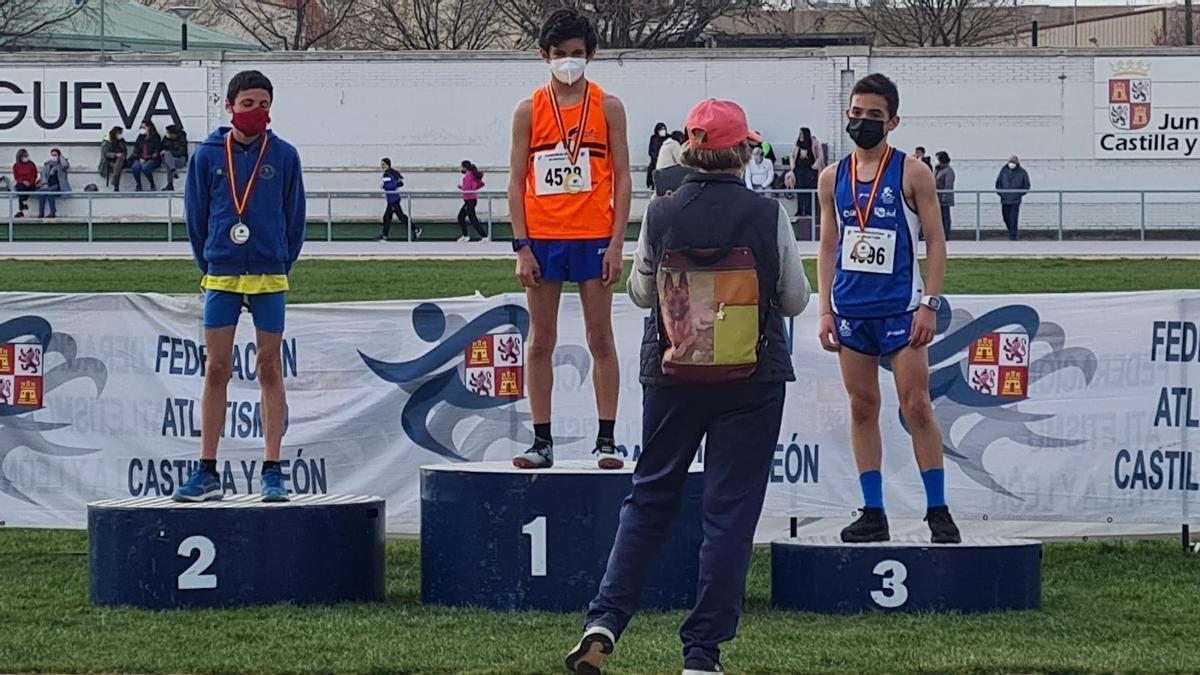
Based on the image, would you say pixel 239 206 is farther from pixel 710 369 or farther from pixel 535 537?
pixel 710 369

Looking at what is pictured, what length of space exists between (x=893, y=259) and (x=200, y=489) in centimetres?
322

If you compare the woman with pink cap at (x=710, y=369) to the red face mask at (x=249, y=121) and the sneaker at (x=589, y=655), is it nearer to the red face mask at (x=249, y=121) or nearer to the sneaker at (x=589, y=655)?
the sneaker at (x=589, y=655)

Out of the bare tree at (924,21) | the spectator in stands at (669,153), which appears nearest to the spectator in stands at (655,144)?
the spectator in stands at (669,153)

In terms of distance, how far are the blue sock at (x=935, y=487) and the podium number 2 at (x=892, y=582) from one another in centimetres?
33

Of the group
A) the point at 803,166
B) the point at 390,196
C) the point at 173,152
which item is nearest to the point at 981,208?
the point at 803,166

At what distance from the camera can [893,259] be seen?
8250 mm

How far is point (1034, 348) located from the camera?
10.4 m

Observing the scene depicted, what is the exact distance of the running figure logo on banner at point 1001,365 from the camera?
10406mm

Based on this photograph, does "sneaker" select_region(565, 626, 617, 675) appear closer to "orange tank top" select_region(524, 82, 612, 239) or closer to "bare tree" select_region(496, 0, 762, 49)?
"orange tank top" select_region(524, 82, 612, 239)

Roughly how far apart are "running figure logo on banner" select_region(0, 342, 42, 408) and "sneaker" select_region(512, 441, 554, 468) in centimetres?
369

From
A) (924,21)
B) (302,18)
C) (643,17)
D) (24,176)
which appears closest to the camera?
(24,176)

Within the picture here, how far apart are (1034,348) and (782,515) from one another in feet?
5.30

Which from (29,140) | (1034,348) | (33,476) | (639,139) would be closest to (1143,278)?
(1034,348)

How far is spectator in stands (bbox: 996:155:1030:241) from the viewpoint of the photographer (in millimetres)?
36344
